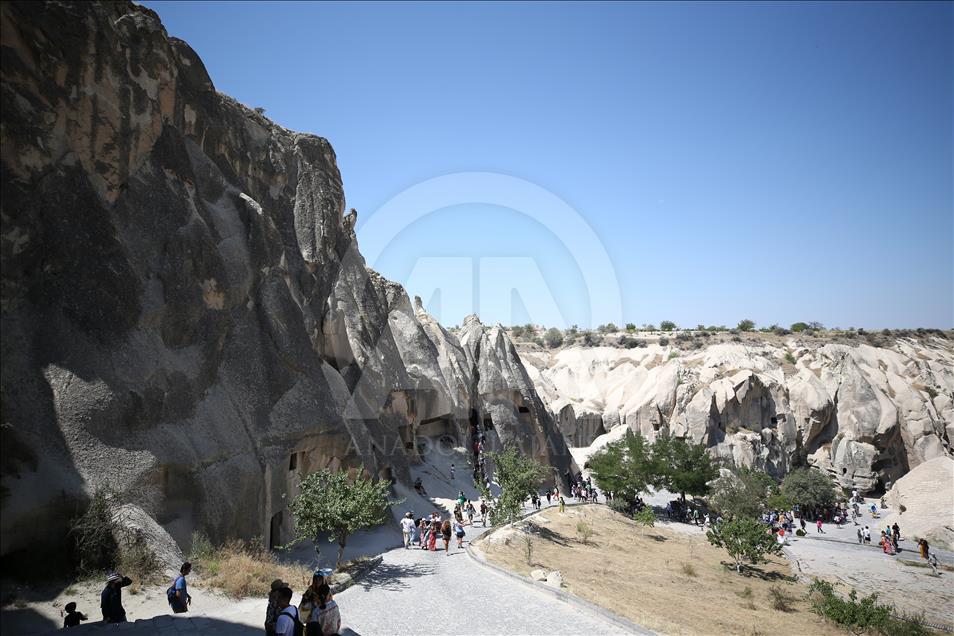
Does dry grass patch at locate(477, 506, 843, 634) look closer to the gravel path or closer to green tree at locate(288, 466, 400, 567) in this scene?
the gravel path

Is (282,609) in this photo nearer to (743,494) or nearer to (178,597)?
(178,597)

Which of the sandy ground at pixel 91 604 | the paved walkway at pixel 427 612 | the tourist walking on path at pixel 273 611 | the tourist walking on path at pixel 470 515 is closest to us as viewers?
the tourist walking on path at pixel 273 611

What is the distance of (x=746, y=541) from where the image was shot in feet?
74.6

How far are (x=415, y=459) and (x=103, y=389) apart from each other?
2042 centimetres

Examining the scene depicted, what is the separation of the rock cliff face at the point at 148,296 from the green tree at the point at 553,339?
68.1 metres

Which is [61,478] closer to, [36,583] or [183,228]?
[36,583]

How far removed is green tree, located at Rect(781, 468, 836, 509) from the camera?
37.5 metres

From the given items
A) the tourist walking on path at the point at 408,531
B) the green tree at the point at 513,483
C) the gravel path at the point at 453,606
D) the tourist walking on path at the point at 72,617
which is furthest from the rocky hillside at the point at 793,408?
the tourist walking on path at the point at 72,617

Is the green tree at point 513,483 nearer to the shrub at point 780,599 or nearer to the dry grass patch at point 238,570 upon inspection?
the shrub at point 780,599

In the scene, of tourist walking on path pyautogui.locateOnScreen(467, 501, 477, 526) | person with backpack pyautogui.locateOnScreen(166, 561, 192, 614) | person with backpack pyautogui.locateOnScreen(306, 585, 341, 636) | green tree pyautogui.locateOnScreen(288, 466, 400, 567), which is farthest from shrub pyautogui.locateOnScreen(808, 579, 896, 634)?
person with backpack pyautogui.locateOnScreen(166, 561, 192, 614)

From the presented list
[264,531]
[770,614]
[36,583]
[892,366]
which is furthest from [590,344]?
[36,583]

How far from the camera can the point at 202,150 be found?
60.6ft

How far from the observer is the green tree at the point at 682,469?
34281mm

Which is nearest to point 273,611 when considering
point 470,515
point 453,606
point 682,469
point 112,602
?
point 112,602
